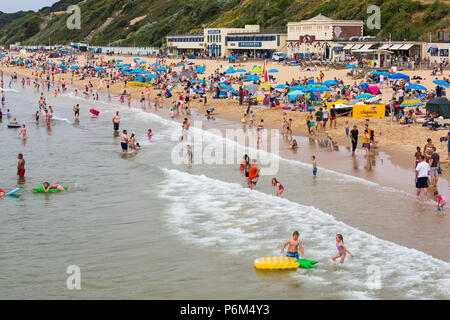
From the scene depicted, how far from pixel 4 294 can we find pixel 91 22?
154m

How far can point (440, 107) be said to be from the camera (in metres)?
24.3

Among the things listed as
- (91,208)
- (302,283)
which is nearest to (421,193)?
(302,283)

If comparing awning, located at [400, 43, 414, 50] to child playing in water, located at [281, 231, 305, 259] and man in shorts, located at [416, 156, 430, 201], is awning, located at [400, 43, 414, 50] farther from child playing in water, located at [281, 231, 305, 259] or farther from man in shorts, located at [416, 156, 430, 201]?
child playing in water, located at [281, 231, 305, 259]

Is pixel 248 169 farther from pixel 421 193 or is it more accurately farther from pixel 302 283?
pixel 302 283

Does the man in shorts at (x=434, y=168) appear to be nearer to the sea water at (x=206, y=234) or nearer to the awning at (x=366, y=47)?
the sea water at (x=206, y=234)

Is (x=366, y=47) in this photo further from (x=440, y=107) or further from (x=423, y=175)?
(x=423, y=175)

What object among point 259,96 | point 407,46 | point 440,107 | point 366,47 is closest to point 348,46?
point 366,47

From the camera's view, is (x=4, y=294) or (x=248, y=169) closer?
(x=4, y=294)

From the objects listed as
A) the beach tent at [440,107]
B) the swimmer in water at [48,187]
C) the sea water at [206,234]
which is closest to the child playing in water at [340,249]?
the sea water at [206,234]

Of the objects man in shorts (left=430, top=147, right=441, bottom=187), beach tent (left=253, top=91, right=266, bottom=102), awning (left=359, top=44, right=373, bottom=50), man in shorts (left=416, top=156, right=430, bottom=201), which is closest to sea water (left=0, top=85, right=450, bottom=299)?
man in shorts (left=416, top=156, right=430, bottom=201)

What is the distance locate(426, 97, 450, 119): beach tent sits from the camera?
24062mm

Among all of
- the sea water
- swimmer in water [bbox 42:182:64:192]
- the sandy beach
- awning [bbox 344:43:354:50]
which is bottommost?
the sea water

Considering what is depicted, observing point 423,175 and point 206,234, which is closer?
point 206,234

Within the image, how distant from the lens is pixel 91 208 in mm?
16297
